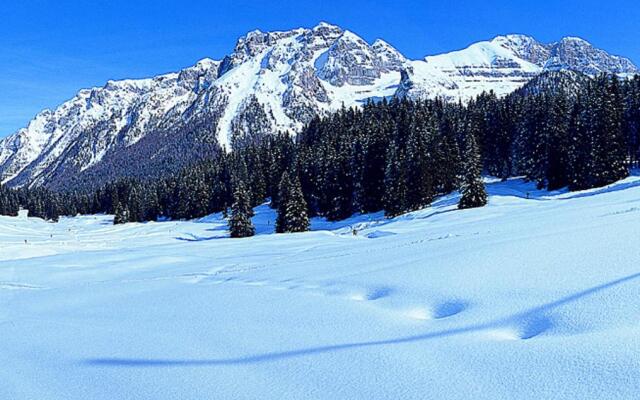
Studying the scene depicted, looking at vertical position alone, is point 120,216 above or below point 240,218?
above

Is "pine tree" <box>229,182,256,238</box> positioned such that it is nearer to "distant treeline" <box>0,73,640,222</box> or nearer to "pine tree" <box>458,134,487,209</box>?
"distant treeline" <box>0,73,640,222</box>

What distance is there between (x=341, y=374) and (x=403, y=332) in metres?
1.04

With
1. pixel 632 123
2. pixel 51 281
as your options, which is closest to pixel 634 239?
pixel 51 281

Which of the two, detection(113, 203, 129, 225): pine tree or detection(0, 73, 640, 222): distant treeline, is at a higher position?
detection(0, 73, 640, 222): distant treeline

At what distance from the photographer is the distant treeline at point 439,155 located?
46.0m

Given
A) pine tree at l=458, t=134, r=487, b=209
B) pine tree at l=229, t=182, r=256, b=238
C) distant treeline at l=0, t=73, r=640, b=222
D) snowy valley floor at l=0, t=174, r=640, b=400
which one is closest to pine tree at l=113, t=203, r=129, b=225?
distant treeline at l=0, t=73, r=640, b=222

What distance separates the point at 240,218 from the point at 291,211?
668 cm

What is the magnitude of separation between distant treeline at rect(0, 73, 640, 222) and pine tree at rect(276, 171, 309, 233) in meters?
0.43

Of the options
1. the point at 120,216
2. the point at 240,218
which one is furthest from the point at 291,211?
the point at 120,216

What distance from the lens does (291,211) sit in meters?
47.1

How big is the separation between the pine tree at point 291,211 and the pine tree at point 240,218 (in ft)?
13.0

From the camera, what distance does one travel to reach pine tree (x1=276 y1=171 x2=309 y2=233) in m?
46.7

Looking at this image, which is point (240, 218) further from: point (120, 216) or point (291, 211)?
point (120, 216)

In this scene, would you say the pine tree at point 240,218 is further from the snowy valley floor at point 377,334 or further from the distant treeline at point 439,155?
the snowy valley floor at point 377,334
